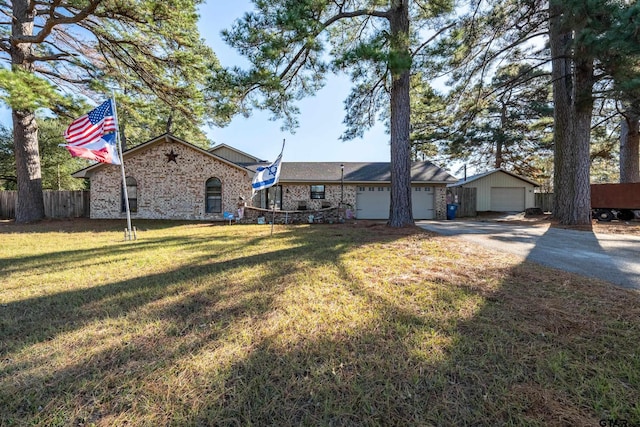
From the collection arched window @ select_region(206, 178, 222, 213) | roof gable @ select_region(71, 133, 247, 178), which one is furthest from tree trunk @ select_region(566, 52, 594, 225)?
arched window @ select_region(206, 178, 222, 213)

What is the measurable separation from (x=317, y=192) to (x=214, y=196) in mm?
6303

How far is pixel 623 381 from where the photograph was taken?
1.68m

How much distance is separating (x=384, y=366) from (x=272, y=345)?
0.88 metres

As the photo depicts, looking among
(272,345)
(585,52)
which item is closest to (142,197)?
(272,345)

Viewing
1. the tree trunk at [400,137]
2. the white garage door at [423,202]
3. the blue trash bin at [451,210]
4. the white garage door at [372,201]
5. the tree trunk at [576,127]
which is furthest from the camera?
the white garage door at [372,201]

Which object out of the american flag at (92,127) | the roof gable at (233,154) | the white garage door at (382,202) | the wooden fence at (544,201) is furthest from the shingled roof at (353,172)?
the wooden fence at (544,201)

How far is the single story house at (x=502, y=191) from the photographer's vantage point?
814 inches

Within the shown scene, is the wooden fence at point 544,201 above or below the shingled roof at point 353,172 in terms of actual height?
below

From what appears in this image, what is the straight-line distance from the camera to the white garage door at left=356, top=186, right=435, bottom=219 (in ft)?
55.6

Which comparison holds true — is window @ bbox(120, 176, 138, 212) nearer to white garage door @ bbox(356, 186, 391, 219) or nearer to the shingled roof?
the shingled roof

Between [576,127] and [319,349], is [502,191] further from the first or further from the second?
[319,349]

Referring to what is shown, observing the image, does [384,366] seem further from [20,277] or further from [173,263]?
[20,277]

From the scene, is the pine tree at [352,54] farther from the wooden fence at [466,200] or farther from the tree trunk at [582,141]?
the wooden fence at [466,200]

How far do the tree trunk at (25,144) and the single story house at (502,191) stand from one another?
84.2 feet
